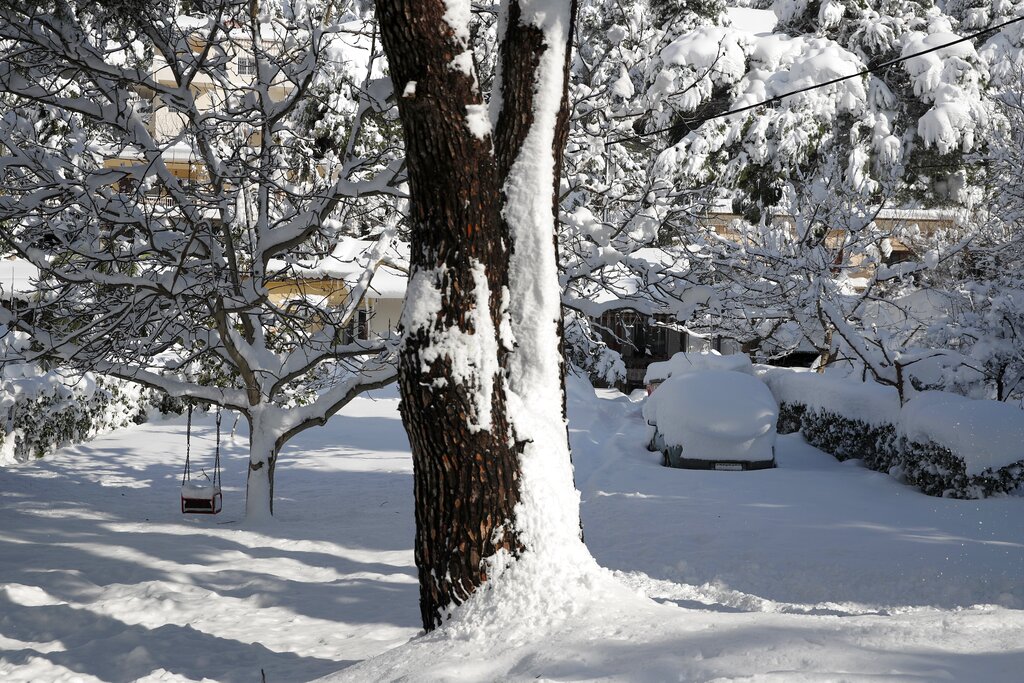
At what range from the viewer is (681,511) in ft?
35.1

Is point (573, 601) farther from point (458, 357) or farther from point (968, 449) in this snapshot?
point (968, 449)

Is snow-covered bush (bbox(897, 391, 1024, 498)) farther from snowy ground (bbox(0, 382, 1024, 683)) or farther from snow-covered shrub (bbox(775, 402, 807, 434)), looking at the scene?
snow-covered shrub (bbox(775, 402, 807, 434))

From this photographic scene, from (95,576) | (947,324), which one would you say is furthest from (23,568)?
(947,324)

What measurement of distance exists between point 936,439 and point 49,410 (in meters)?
13.7

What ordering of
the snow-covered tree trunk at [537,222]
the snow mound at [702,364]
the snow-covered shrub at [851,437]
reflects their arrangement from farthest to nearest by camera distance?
1. the snow mound at [702,364]
2. the snow-covered shrub at [851,437]
3. the snow-covered tree trunk at [537,222]

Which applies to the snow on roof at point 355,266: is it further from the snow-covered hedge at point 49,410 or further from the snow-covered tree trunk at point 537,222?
the snow-covered hedge at point 49,410

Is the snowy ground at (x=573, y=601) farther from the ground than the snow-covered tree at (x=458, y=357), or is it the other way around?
the snow-covered tree at (x=458, y=357)

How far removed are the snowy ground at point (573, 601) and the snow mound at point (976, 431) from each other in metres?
0.64

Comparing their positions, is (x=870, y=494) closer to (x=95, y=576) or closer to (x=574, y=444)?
(x=574, y=444)

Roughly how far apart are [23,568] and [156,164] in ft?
12.8

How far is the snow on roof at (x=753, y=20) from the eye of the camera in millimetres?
31141

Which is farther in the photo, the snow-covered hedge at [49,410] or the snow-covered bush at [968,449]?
the snow-covered hedge at [49,410]

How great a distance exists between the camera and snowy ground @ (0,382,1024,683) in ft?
12.8

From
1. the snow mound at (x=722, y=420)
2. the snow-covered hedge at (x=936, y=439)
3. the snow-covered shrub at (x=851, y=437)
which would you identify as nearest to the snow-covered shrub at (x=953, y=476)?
the snow-covered hedge at (x=936, y=439)
